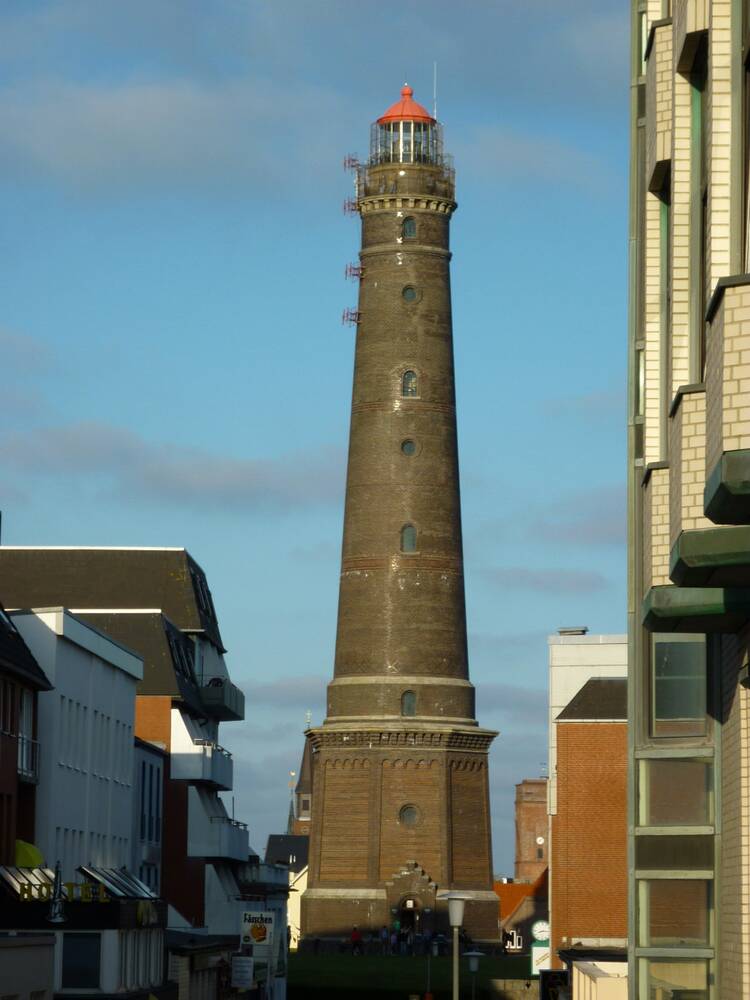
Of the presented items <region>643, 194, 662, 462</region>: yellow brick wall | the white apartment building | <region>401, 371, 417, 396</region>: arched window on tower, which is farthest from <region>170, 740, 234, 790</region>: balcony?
<region>643, 194, 662, 462</region>: yellow brick wall

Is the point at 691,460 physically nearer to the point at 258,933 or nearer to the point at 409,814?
the point at 258,933

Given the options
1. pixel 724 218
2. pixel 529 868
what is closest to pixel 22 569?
Result: pixel 724 218

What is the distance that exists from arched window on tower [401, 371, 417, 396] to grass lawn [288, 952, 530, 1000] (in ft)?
74.2

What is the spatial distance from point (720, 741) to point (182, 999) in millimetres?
37706

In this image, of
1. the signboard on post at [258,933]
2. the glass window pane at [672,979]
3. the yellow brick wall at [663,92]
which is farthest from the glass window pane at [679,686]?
the signboard on post at [258,933]

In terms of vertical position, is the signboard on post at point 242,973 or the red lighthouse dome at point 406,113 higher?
the red lighthouse dome at point 406,113

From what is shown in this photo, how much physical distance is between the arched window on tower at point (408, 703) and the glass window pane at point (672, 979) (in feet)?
226

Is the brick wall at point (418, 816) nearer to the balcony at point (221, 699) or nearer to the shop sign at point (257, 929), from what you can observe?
the balcony at point (221, 699)

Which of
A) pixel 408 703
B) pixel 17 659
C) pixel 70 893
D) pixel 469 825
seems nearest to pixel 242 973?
pixel 70 893

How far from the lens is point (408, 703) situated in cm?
8631

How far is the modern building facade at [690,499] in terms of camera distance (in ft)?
34.4

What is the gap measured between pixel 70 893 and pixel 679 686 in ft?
94.4

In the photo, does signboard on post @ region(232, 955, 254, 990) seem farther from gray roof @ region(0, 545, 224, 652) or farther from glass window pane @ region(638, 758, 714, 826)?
glass window pane @ region(638, 758, 714, 826)

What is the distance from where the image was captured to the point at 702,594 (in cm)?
1262
